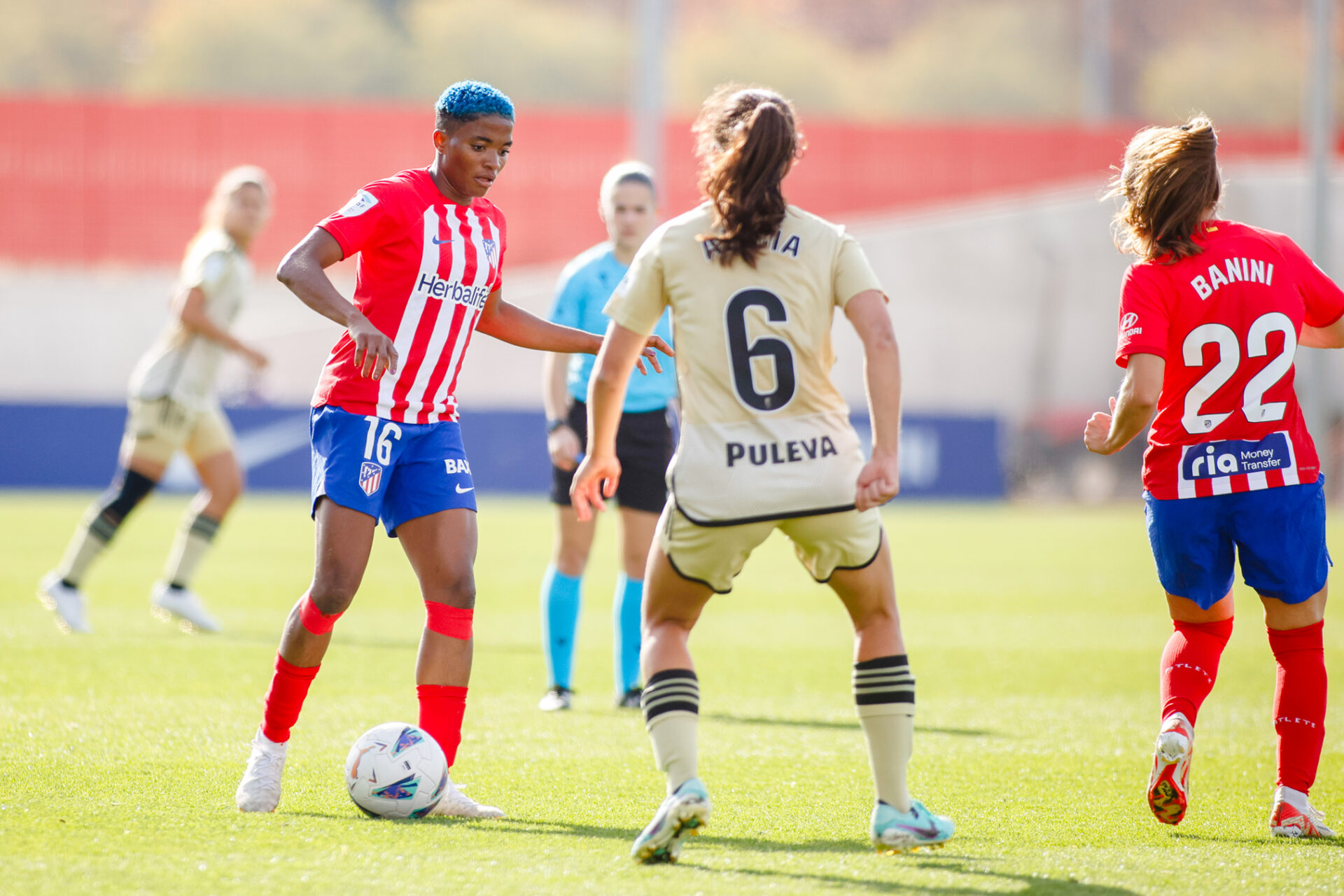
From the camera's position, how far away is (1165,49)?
45156 mm

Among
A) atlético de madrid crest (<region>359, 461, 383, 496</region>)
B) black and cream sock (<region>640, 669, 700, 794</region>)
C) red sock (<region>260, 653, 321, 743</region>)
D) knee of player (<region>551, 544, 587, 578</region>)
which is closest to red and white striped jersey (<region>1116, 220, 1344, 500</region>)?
black and cream sock (<region>640, 669, 700, 794</region>)

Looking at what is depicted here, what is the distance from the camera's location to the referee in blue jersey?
6.52 metres

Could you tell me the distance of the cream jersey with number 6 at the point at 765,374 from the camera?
12.2 ft

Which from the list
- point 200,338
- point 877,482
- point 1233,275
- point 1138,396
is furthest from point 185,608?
point 1233,275

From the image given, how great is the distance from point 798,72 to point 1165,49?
11289 mm

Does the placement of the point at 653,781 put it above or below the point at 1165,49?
below

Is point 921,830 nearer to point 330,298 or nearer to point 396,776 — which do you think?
point 396,776

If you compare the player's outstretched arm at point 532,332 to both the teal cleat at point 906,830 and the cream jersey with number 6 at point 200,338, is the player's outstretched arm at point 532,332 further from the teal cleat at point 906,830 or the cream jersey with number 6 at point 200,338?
the cream jersey with number 6 at point 200,338

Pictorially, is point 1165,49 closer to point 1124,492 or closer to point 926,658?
point 1124,492

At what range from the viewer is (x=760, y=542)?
376 cm

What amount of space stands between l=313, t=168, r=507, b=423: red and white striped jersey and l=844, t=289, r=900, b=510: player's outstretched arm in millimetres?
1347

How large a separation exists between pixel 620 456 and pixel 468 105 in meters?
2.41

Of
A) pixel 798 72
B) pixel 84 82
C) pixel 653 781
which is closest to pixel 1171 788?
pixel 653 781

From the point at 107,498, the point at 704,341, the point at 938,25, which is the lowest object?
the point at 107,498
